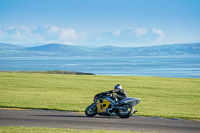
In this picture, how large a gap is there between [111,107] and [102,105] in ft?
1.51

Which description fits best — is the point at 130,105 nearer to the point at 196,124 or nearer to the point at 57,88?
the point at 196,124

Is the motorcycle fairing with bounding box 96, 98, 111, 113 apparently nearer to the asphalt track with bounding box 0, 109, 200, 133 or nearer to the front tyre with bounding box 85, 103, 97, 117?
the front tyre with bounding box 85, 103, 97, 117

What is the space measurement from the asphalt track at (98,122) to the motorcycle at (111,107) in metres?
0.28

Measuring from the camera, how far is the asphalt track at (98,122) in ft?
39.5

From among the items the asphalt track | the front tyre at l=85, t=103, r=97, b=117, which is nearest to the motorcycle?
the front tyre at l=85, t=103, r=97, b=117

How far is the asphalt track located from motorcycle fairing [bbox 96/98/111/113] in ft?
1.27

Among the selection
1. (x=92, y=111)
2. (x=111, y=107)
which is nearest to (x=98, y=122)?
(x=111, y=107)

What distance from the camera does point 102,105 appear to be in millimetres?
14422

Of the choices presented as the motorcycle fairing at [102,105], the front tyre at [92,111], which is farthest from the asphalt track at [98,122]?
the motorcycle fairing at [102,105]

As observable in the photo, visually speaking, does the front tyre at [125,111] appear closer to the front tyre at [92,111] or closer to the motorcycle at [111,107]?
the motorcycle at [111,107]

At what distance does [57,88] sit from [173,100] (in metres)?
12.1

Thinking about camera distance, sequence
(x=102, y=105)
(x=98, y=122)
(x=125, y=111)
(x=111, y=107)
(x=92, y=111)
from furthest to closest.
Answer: (x=92, y=111) < (x=102, y=105) < (x=111, y=107) < (x=125, y=111) < (x=98, y=122)

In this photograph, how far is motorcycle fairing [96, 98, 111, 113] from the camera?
47.1 feet

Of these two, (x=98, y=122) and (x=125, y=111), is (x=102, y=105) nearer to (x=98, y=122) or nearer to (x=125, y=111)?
(x=125, y=111)
